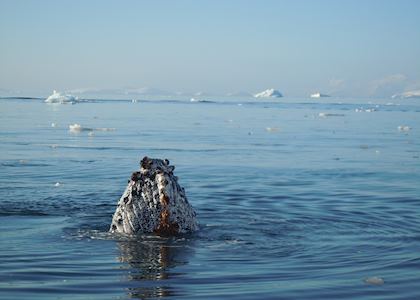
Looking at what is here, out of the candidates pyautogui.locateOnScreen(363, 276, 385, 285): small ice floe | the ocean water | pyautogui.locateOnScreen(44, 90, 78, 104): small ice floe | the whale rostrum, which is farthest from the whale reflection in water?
pyautogui.locateOnScreen(44, 90, 78, 104): small ice floe

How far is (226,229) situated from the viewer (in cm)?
1030

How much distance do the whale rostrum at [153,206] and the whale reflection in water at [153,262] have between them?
30 cm

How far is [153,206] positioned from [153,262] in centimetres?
154

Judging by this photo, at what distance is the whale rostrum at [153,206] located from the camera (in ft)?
30.7

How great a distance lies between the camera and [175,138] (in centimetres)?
2891

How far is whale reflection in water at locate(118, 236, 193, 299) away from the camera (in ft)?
21.7

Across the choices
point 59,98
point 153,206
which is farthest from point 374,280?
point 59,98

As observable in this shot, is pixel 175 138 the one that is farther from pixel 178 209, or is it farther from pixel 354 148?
pixel 178 209

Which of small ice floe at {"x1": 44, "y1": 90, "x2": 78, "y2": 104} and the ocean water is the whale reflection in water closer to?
the ocean water

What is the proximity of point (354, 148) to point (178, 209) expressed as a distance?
17.3m

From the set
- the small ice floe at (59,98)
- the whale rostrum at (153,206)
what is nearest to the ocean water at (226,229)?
the whale rostrum at (153,206)

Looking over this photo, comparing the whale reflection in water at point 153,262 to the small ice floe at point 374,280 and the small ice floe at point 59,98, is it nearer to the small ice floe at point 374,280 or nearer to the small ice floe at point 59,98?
the small ice floe at point 374,280

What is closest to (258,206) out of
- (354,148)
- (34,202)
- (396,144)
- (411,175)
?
(34,202)

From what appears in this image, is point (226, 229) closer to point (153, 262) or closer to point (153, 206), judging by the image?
point (153, 206)
